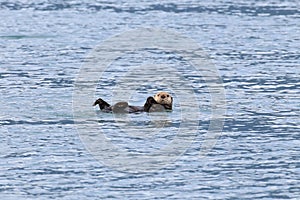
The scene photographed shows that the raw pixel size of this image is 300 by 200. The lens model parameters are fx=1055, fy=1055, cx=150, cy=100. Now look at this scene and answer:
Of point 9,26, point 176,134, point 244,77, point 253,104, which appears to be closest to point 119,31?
point 9,26

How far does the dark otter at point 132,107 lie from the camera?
1250 cm

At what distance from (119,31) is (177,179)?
12.4 m

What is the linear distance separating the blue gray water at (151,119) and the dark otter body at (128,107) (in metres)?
0.10

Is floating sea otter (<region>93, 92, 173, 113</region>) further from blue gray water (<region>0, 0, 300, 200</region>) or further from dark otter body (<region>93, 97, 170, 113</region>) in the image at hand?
blue gray water (<region>0, 0, 300, 200</region>)

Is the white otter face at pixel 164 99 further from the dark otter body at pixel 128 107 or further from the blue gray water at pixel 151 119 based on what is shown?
the blue gray water at pixel 151 119

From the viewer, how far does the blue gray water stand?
948cm

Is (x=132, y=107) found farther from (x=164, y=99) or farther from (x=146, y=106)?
(x=164, y=99)

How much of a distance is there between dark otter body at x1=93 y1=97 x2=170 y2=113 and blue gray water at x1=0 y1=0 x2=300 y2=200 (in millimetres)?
102

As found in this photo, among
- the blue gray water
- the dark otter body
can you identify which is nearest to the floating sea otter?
the dark otter body

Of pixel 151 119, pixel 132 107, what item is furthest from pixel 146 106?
pixel 151 119

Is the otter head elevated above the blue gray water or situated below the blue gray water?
above

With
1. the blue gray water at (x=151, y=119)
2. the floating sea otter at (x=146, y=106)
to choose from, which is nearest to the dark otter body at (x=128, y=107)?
the floating sea otter at (x=146, y=106)

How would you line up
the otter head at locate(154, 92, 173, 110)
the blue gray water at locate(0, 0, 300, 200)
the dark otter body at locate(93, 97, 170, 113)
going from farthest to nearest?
the otter head at locate(154, 92, 173, 110), the dark otter body at locate(93, 97, 170, 113), the blue gray water at locate(0, 0, 300, 200)

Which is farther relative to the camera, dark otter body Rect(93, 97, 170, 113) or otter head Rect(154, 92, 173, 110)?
otter head Rect(154, 92, 173, 110)
